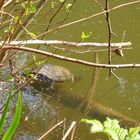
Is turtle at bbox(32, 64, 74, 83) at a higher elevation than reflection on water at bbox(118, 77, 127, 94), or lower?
higher

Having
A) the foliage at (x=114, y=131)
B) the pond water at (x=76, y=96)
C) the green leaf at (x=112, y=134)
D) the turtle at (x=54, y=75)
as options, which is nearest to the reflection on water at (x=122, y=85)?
the pond water at (x=76, y=96)

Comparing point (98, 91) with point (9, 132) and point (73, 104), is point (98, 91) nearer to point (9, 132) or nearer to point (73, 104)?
point (73, 104)

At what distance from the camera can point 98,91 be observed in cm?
548

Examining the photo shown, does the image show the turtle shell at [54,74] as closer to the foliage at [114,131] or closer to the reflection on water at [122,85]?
the reflection on water at [122,85]

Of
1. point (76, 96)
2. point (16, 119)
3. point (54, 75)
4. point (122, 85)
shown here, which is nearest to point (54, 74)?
point (54, 75)

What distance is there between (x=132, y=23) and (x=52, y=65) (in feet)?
7.31

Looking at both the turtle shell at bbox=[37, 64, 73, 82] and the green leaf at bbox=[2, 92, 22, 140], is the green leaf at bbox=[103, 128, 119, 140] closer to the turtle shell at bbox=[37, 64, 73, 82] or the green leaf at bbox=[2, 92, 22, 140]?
the green leaf at bbox=[2, 92, 22, 140]

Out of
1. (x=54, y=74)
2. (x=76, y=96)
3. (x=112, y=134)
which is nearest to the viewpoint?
(x=112, y=134)

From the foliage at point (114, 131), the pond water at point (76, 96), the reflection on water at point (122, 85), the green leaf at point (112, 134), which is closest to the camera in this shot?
the foliage at point (114, 131)

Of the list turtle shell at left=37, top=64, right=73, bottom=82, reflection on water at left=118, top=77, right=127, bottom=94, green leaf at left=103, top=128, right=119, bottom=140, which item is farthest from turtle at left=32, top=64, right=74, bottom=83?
green leaf at left=103, top=128, right=119, bottom=140

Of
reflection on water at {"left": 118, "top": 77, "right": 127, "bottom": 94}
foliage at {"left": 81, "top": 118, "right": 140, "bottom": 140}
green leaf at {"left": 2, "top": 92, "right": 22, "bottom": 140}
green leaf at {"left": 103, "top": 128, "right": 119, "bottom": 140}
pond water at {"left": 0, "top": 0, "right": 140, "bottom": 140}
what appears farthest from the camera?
reflection on water at {"left": 118, "top": 77, "right": 127, "bottom": 94}

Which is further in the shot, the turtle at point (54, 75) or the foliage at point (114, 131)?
the turtle at point (54, 75)

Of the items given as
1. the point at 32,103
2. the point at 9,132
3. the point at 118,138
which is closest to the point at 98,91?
the point at 32,103

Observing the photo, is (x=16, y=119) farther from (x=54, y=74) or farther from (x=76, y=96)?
(x=54, y=74)
